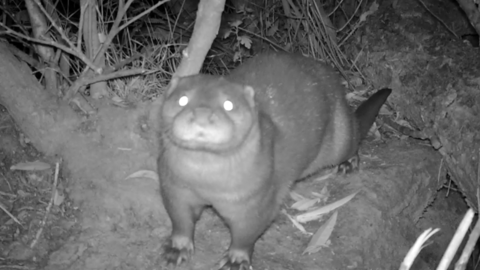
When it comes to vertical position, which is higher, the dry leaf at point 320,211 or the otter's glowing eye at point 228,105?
the otter's glowing eye at point 228,105

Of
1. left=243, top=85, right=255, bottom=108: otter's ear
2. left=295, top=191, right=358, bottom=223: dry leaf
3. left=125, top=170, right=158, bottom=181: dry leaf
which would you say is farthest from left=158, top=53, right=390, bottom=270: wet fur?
left=125, top=170, right=158, bottom=181: dry leaf

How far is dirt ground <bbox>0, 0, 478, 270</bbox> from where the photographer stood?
2.89 m

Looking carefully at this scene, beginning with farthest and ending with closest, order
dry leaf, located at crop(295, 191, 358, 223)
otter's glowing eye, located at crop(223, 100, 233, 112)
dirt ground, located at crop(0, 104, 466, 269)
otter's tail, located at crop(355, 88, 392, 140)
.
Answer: otter's tail, located at crop(355, 88, 392, 140)
dry leaf, located at crop(295, 191, 358, 223)
dirt ground, located at crop(0, 104, 466, 269)
otter's glowing eye, located at crop(223, 100, 233, 112)

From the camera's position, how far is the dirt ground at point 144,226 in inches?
114

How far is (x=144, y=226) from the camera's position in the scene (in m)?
3.12

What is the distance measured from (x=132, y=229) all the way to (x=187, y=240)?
37 centimetres

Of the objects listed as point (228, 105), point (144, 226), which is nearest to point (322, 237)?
point (144, 226)

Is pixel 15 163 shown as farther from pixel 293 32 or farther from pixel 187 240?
pixel 293 32

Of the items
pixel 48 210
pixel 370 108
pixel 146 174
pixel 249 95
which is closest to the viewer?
pixel 249 95

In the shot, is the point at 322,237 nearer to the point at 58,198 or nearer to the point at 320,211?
the point at 320,211

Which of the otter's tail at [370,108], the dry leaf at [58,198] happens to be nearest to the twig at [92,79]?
the dry leaf at [58,198]

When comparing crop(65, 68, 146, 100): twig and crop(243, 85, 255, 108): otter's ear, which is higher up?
crop(243, 85, 255, 108): otter's ear

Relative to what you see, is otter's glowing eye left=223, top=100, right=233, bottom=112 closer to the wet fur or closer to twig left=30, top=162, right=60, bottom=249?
the wet fur

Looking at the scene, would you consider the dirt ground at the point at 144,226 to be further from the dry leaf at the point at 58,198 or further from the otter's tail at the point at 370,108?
the otter's tail at the point at 370,108
